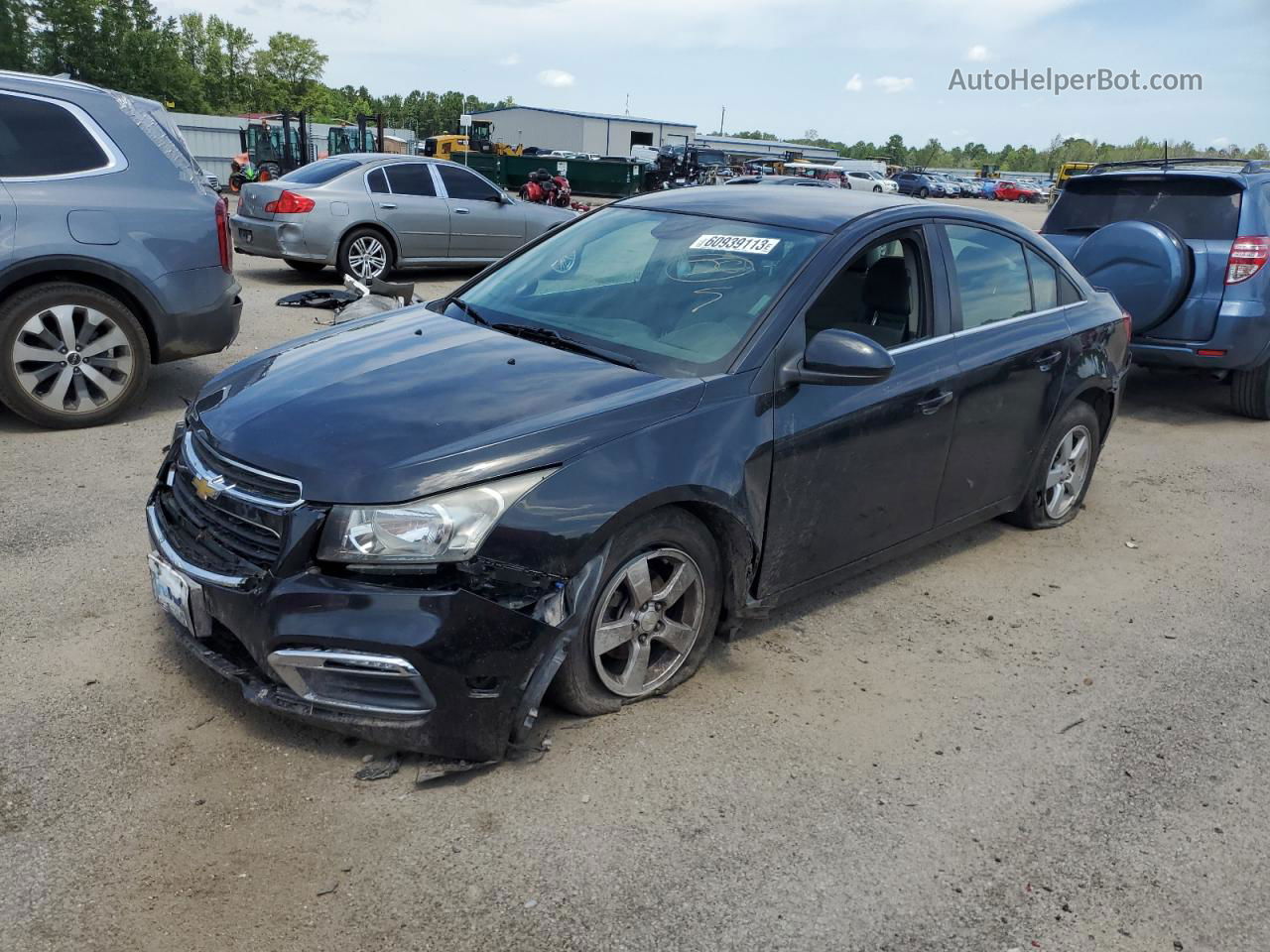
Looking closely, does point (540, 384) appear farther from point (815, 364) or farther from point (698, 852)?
point (698, 852)

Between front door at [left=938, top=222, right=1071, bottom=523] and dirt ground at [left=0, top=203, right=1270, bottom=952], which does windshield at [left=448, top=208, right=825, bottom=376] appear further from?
dirt ground at [left=0, top=203, right=1270, bottom=952]

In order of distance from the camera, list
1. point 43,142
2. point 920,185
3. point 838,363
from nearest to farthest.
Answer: point 838,363, point 43,142, point 920,185

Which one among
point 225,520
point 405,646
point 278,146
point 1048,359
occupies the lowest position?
point 405,646

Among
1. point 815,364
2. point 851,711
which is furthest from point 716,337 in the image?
point 851,711

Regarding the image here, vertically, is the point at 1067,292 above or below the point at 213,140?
below

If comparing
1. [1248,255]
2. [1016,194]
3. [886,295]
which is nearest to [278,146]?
[1248,255]

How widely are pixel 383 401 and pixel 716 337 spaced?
1184mm

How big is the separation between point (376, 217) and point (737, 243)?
8.82 m

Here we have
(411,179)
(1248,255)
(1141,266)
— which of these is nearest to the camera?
(1141,266)

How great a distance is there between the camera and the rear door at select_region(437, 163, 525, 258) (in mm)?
12742

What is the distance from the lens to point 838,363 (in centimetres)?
358

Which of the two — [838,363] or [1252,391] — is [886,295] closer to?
[838,363]

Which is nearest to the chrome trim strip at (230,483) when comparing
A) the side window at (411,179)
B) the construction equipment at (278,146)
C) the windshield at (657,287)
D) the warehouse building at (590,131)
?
the windshield at (657,287)

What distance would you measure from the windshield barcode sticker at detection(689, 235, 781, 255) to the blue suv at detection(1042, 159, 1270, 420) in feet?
14.2
